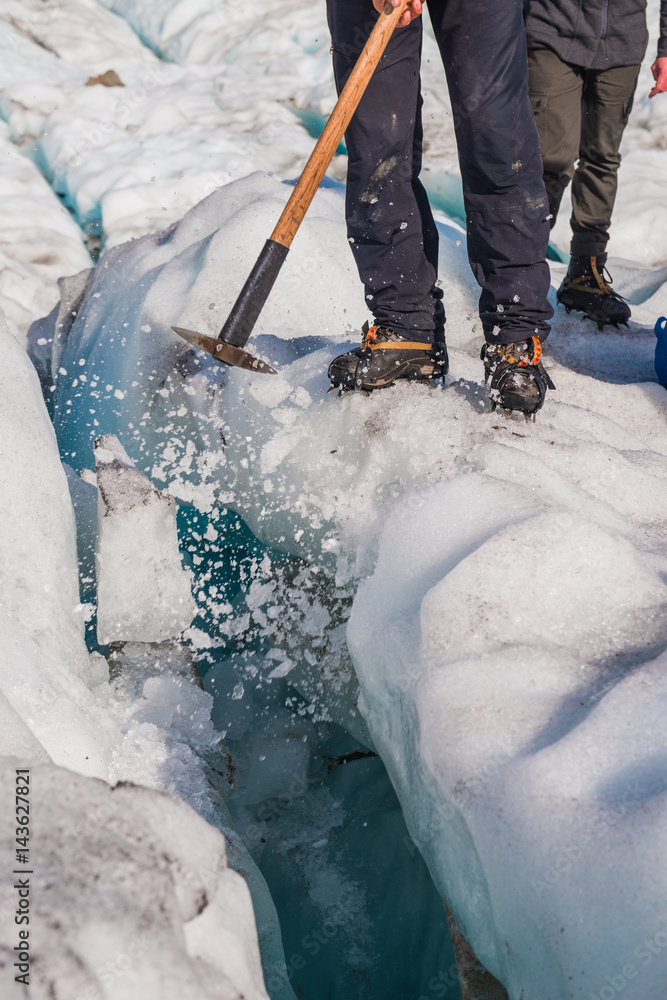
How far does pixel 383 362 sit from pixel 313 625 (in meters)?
0.75

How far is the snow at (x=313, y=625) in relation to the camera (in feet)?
3.04

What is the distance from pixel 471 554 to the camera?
136 centimetres

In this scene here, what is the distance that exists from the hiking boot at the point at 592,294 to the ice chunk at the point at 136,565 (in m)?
1.93

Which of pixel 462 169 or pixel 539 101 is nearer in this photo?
pixel 462 169

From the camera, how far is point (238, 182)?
3.30 metres

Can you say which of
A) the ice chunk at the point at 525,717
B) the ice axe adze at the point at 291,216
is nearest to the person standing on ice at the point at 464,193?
the ice axe adze at the point at 291,216

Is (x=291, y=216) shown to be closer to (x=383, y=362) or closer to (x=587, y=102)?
(x=383, y=362)

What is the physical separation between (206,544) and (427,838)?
1275mm

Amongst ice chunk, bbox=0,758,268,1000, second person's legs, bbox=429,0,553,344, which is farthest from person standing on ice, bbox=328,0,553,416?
ice chunk, bbox=0,758,268,1000

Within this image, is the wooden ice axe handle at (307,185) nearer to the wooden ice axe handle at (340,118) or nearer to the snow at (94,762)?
the wooden ice axe handle at (340,118)

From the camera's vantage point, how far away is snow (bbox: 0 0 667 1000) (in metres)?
0.93

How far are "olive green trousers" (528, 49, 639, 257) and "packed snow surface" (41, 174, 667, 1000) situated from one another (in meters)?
0.43

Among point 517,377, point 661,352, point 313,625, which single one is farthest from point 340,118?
point 661,352

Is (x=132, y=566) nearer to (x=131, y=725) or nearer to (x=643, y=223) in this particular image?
(x=131, y=725)
